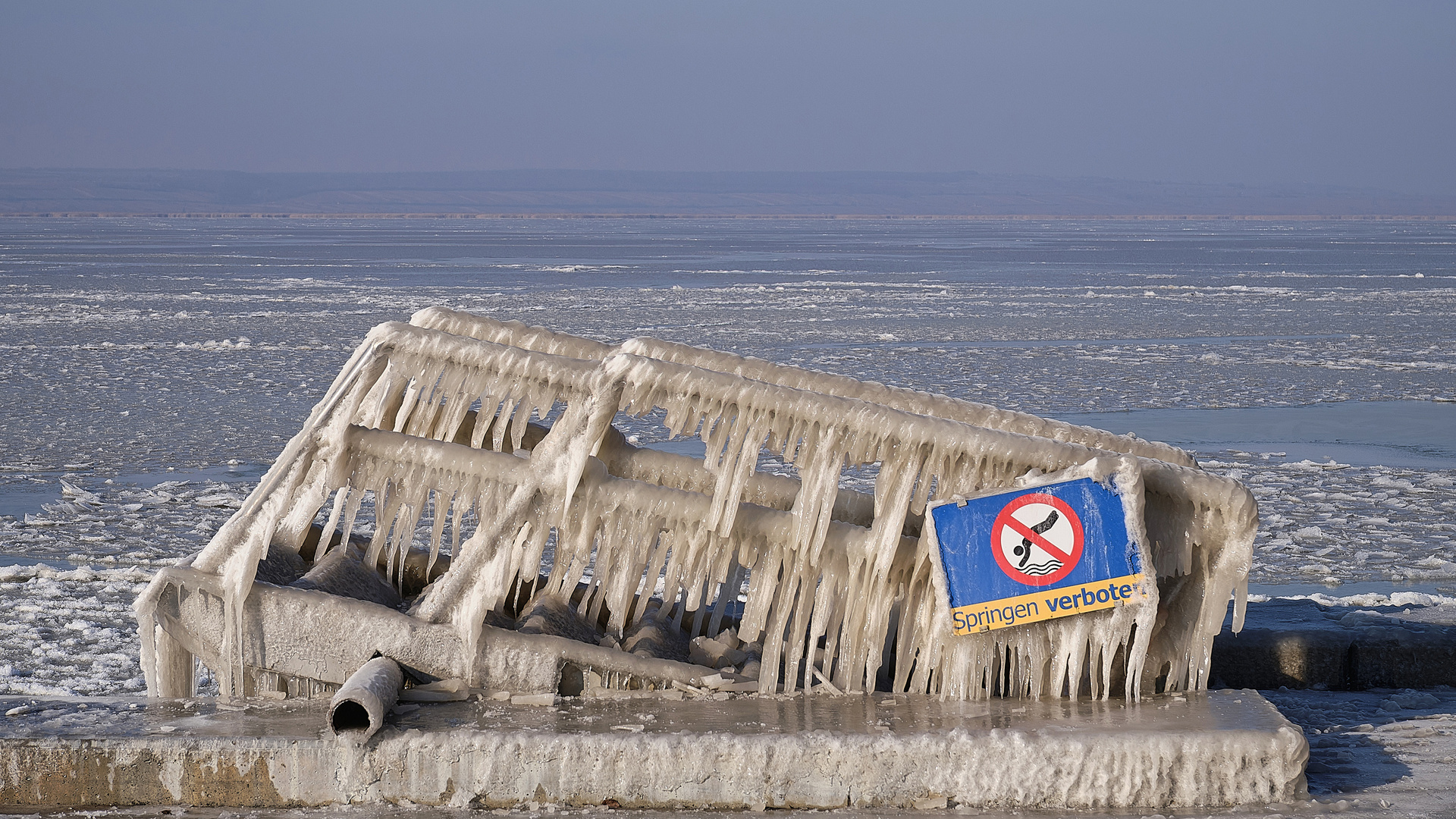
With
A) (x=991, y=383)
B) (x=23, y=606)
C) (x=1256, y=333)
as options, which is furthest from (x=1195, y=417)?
(x=23, y=606)

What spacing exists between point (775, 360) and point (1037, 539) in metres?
13.2

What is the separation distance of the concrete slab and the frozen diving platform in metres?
1.63

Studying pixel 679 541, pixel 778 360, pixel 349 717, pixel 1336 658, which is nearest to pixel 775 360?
pixel 778 360

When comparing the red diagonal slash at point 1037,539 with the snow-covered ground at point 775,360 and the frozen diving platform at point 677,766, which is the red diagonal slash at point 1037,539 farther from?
the snow-covered ground at point 775,360

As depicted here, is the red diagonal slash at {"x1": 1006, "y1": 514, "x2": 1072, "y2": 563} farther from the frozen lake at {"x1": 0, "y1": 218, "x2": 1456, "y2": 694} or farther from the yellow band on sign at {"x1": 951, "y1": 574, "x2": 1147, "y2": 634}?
the frozen lake at {"x1": 0, "y1": 218, "x2": 1456, "y2": 694}

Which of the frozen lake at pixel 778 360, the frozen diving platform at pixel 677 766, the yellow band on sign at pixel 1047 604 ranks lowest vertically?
the frozen lake at pixel 778 360

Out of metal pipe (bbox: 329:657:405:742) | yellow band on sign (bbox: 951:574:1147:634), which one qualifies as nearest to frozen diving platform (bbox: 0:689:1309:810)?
metal pipe (bbox: 329:657:405:742)

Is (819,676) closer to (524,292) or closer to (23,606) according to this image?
(23,606)

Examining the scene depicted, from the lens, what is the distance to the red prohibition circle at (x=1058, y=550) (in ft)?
14.3

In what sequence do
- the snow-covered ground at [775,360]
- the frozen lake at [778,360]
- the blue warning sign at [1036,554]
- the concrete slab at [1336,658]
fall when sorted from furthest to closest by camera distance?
the frozen lake at [778,360]
the snow-covered ground at [775,360]
the concrete slab at [1336,658]
the blue warning sign at [1036,554]

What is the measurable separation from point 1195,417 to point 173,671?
10242mm

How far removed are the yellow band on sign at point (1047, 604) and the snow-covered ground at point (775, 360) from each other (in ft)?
2.74

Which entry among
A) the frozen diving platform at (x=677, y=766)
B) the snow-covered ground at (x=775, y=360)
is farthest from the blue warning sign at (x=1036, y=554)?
the snow-covered ground at (x=775, y=360)

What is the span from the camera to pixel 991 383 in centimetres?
1492
